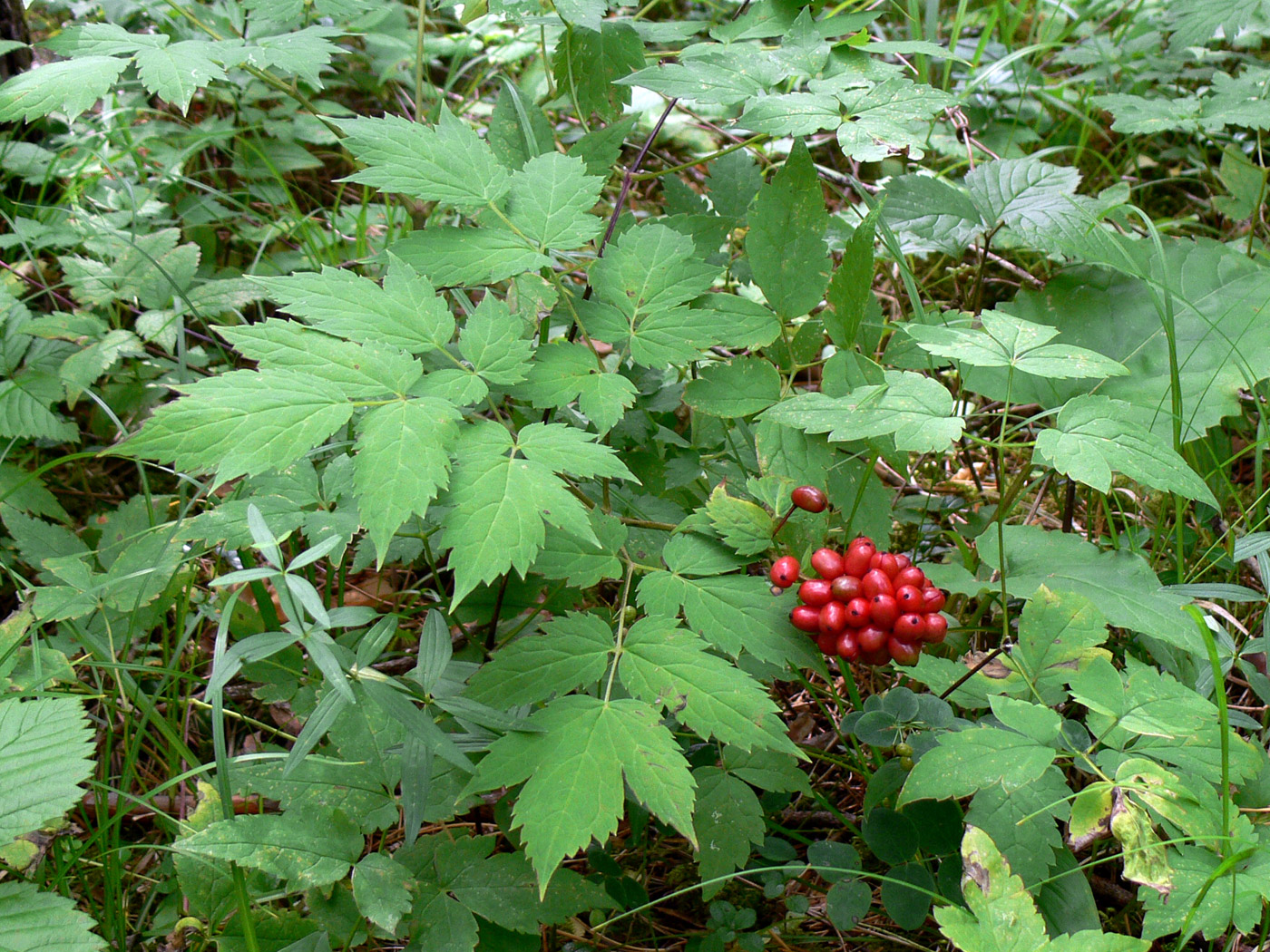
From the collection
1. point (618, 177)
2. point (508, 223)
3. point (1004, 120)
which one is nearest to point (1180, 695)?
point (508, 223)

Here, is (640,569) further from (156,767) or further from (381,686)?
(156,767)

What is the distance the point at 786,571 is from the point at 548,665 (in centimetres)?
39

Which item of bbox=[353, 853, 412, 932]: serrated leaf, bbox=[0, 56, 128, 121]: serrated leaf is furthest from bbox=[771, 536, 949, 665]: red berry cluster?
bbox=[0, 56, 128, 121]: serrated leaf

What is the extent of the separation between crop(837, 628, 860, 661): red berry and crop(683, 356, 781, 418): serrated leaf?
448mm

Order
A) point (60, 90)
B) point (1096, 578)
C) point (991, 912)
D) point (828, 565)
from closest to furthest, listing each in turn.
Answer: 1. point (991, 912)
2. point (828, 565)
3. point (1096, 578)
4. point (60, 90)

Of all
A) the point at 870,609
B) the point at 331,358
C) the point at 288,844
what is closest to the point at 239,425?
the point at 331,358

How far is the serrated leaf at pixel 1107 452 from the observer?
121 centimetres

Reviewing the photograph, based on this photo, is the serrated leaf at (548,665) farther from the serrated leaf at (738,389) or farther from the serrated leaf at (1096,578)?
the serrated leaf at (1096,578)

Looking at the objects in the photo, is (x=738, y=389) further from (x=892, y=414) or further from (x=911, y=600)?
(x=911, y=600)

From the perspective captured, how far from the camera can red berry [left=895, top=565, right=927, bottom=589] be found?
1277 millimetres

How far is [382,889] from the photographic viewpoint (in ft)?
3.97

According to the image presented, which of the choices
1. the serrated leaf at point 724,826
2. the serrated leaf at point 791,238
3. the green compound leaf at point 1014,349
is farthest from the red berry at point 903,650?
the serrated leaf at point 791,238

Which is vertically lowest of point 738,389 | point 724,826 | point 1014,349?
point 724,826

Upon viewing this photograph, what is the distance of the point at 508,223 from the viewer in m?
1.49
